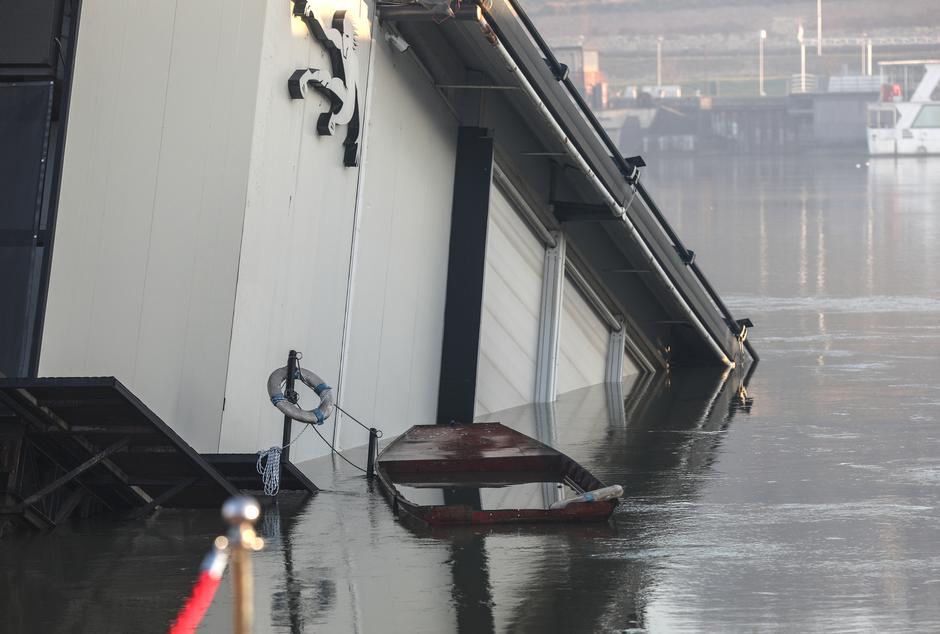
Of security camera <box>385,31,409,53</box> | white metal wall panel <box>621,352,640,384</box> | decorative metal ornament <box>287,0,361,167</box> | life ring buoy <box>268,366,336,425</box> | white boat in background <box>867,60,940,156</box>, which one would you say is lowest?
life ring buoy <box>268,366,336,425</box>

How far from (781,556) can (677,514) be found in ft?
6.55

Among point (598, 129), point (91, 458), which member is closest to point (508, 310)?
point (598, 129)

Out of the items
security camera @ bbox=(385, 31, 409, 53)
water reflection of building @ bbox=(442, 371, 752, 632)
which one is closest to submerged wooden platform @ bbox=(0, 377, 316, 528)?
water reflection of building @ bbox=(442, 371, 752, 632)

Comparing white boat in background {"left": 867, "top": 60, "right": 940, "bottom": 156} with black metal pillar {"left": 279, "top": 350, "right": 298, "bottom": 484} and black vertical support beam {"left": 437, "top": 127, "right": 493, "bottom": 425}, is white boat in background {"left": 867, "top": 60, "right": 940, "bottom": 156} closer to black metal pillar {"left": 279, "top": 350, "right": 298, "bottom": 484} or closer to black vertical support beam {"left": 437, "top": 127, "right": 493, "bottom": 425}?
black vertical support beam {"left": 437, "top": 127, "right": 493, "bottom": 425}

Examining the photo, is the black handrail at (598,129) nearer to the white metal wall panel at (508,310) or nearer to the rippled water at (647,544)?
the white metal wall panel at (508,310)

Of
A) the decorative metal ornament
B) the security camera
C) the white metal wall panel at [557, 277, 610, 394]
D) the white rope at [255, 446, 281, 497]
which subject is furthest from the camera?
the white metal wall panel at [557, 277, 610, 394]

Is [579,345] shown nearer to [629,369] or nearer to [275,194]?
[629,369]

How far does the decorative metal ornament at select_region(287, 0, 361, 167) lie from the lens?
14770 millimetres

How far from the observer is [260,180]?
14.1 metres

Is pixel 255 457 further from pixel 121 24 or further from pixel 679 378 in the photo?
pixel 679 378

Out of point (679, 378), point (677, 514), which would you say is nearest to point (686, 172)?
point (679, 378)

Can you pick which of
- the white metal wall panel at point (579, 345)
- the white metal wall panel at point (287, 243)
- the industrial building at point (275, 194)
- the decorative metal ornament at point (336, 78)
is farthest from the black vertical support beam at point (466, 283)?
the white metal wall panel at point (579, 345)

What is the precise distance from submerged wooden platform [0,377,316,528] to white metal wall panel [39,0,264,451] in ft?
1.95

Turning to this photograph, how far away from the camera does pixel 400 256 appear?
1814 centimetres
